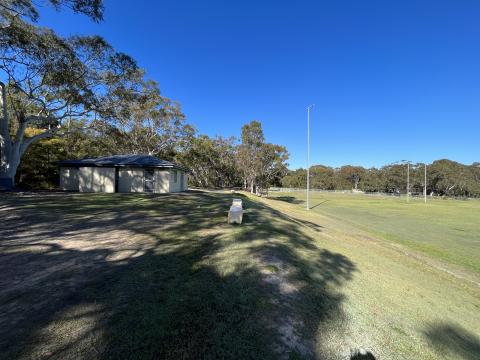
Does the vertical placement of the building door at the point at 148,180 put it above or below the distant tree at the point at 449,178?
below

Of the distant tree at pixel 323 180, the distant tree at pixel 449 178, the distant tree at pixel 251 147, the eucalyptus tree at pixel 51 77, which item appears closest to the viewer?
the eucalyptus tree at pixel 51 77

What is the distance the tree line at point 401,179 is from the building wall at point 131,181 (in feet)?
156

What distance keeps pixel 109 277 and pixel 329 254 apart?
551cm

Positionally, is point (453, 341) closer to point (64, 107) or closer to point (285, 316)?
point (285, 316)

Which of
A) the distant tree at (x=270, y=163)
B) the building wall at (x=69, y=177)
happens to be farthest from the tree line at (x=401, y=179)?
the building wall at (x=69, y=177)

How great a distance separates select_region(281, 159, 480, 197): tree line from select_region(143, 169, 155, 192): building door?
4702cm

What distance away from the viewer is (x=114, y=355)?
2768 millimetres

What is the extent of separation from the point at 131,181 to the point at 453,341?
22450 millimetres

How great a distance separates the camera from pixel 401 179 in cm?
8838

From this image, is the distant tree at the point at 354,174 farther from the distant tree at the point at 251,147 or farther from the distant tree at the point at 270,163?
the distant tree at the point at 251,147

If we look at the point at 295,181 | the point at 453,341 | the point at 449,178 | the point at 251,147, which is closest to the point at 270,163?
the point at 251,147

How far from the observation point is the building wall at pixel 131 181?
2262 cm

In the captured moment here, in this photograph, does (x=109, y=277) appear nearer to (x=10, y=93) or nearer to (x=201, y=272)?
(x=201, y=272)

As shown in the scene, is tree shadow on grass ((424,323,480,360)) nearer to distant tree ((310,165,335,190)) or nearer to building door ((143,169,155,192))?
building door ((143,169,155,192))
